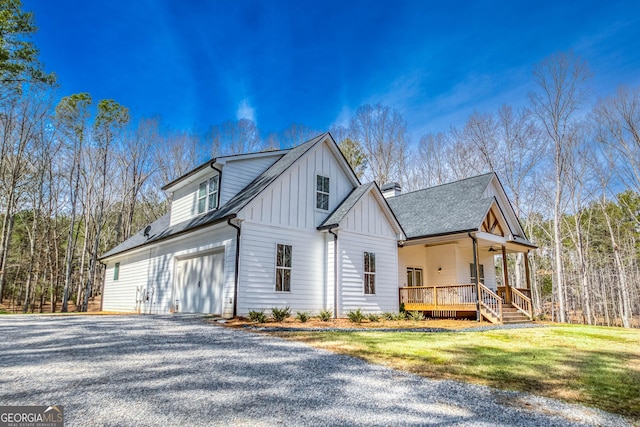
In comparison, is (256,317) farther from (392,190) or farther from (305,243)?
(392,190)

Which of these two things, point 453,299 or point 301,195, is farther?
point 453,299

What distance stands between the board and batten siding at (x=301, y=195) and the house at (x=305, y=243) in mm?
39

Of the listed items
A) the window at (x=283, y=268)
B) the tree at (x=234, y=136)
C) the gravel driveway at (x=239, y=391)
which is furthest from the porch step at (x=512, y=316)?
the tree at (x=234, y=136)

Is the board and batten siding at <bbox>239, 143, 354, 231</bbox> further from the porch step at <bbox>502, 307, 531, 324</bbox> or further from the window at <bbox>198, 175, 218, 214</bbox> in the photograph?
the porch step at <bbox>502, 307, 531, 324</bbox>

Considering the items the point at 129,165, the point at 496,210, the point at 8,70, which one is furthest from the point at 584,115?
the point at 129,165

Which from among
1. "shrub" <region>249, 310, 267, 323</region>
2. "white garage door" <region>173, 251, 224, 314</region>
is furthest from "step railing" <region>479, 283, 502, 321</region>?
"white garage door" <region>173, 251, 224, 314</region>

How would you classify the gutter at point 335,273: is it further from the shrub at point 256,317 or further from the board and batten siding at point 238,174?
the board and batten siding at point 238,174

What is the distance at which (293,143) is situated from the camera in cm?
3234

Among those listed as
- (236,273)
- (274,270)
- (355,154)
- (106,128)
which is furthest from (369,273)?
(106,128)

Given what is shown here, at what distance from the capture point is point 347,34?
17906mm

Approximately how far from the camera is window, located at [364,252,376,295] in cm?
1431

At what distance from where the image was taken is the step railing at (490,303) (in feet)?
44.3

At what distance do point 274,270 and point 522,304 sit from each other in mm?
10858

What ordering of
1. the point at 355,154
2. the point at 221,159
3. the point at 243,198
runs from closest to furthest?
the point at 243,198, the point at 221,159, the point at 355,154
